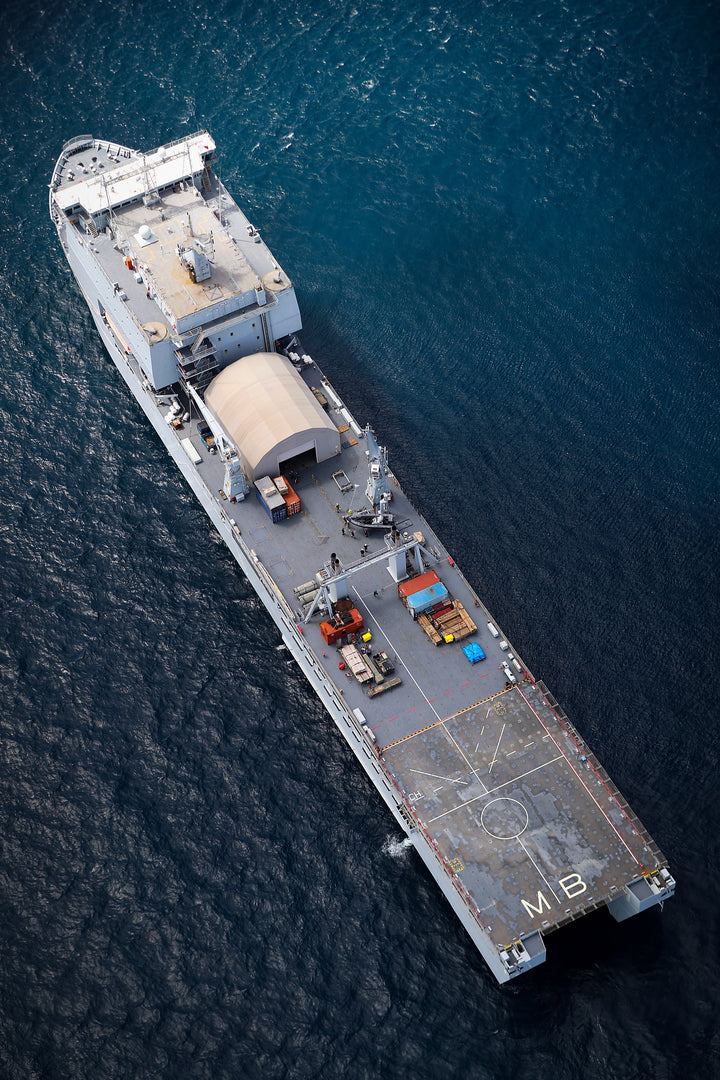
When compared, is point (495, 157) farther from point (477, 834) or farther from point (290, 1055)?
point (290, 1055)

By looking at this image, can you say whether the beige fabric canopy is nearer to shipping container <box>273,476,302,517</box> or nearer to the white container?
shipping container <box>273,476,302,517</box>

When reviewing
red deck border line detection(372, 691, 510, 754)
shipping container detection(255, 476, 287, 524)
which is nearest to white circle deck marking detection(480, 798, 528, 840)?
red deck border line detection(372, 691, 510, 754)

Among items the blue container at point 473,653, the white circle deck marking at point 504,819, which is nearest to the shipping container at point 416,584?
the blue container at point 473,653

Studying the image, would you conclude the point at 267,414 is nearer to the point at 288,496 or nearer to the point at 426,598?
the point at 288,496

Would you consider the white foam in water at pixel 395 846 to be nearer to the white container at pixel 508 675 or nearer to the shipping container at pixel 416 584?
the white container at pixel 508 675

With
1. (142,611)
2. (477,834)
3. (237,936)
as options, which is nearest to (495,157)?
(142,611)

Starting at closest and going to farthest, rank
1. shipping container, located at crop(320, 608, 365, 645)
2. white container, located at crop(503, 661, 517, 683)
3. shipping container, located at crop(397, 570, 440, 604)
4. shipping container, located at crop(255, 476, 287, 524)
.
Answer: white container, located at crop(503, 661, 517, 683)
shipping container, located at crop(320, 608, 365, 645)
shipping container, located at crop(397, 570, 440, 604)
shipping container, located at crop(255, 476, 287, 524)
